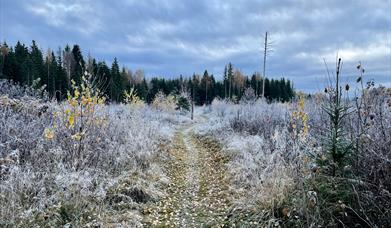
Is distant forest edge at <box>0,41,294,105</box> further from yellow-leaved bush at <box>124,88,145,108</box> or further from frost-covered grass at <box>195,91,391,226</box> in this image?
frost-covered grass at <box>195,91,391,226</box>

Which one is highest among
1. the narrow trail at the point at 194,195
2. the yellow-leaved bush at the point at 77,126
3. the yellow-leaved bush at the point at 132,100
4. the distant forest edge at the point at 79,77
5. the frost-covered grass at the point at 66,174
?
the distant forest edge at the point at 79,77

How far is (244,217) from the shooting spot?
441 cm

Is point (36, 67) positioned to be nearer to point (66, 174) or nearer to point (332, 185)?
point (66, 174)

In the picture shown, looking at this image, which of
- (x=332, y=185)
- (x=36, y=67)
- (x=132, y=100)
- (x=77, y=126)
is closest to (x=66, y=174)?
(x=77, y=126)

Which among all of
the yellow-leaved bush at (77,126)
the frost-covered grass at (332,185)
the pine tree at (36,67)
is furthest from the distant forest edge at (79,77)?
the frost-covered grass at (332,185)

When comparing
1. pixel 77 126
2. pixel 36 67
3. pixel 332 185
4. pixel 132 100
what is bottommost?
pixel 332 185

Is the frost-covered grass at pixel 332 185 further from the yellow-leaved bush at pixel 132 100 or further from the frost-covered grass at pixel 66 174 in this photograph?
the yellow-leaved bush at pixel 132 100

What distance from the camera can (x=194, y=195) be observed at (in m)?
5.84

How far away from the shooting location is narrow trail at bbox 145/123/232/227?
15.1 feet

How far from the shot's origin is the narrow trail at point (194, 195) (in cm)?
460

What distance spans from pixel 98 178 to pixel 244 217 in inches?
103

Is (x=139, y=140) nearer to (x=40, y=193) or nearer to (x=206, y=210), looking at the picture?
(x=206, y=210)

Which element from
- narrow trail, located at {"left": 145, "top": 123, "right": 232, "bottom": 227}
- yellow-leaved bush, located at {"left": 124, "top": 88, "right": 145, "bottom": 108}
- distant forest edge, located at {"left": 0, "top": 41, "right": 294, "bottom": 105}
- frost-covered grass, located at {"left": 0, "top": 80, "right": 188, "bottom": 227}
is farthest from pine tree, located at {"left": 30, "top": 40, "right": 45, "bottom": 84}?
narrow trail, located at {"left": 145, "top": 123, "right": 232, "bottom": 227}

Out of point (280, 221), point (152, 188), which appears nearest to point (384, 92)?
point (280, 221)
